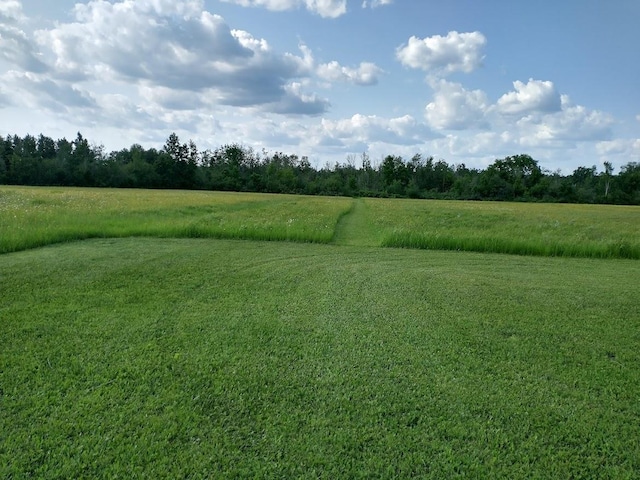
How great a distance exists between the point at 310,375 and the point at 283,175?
76393 mm

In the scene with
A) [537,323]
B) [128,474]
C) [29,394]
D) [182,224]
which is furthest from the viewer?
[182,224]

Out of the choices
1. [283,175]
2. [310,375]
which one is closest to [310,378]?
[310,375]

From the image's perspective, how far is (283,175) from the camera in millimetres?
77562

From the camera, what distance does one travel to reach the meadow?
2230 millimetres

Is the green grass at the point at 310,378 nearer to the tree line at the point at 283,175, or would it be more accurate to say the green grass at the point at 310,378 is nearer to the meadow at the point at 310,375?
the meadow at the point at 310,375

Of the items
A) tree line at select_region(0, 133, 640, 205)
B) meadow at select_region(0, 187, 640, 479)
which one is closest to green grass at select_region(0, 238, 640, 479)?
meadow at select_region(0, 187, 640, 479)

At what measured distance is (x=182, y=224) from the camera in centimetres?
1205

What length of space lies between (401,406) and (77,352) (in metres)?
2.98

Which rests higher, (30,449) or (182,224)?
(182,224)

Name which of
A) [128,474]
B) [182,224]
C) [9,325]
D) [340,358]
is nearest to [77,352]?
[9,325]

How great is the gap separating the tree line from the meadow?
216 feet

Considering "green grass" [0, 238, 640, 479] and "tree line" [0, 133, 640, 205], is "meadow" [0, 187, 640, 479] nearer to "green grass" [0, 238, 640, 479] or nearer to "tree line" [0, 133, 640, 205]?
"green grass" [0, 238, 640, 479]

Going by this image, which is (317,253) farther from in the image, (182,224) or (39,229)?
(39,229)

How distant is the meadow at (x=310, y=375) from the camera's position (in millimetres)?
2230
